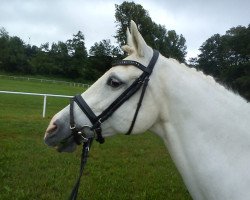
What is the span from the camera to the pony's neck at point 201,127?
2.59 meters

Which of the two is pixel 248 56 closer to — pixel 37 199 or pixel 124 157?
pixel 124 157

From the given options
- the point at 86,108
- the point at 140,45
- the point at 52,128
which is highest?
the point at 140,45

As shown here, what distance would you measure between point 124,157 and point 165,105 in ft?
19.4

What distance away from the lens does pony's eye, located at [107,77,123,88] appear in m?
2.80

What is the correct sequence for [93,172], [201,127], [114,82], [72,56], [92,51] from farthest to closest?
1. [72,56]
2. [92,51]
3. [93,172]
4. [114,82]
5. [201,127]

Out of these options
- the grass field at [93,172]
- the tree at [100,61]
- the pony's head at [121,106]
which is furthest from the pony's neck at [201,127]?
the tree at [100,61]

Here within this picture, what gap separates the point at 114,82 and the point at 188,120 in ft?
2.12

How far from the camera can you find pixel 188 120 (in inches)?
107

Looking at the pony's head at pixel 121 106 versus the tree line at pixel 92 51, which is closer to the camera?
the pony's head at pixel 121 106

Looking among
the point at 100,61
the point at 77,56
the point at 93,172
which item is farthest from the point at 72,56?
the point at 93,172

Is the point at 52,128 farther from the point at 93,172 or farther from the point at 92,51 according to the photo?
the point at 92,51

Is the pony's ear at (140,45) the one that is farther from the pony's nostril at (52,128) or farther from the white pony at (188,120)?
the pony's nostril at (52,128)

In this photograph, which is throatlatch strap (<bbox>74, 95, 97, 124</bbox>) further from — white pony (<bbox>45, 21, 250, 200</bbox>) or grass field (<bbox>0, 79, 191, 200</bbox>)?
grass field (<bbox>0, 79, 191, 200</bbox>)

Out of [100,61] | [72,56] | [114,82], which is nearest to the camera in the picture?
[114,82]
